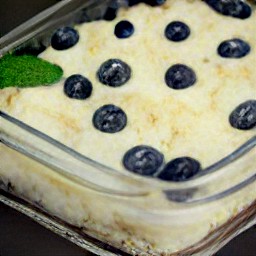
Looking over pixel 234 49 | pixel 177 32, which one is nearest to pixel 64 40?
pixel 177 32

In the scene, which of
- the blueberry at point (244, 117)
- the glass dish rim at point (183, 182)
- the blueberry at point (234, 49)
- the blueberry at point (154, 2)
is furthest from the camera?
the blueberry at point (154, 2)

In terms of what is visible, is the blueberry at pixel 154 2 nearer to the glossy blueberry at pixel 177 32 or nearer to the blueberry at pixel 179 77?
the glossy blueberry at pixel 177 32

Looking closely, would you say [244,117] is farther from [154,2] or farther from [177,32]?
[154,2]

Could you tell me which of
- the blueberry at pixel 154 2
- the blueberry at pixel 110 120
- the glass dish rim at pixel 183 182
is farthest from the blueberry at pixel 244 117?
the blueberry at pixel 154 2

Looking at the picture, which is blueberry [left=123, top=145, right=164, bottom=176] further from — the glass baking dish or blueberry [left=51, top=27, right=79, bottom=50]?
blueberry [left=51, top=27, right=79, bottom=50]

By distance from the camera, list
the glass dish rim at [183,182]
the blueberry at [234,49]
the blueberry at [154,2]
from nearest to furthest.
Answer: the glass dish rim at [183,182]
the blueberry at [234,49]
the blueberry at [154,2]

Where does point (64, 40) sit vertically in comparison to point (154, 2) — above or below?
below

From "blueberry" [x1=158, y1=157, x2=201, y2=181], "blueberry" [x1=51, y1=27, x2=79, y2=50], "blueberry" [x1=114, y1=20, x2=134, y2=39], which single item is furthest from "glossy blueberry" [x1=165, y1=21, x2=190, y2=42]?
"blueberry" [x1=158, y1=157, x2=201, y2=181]
